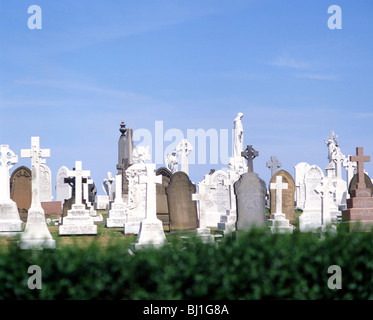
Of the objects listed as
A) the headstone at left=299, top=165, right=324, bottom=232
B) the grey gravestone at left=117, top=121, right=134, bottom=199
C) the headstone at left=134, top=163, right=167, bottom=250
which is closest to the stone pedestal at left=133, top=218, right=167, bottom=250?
the headstone at left=134, top=163, right=167, bottom=250

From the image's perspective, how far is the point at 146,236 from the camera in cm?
1336

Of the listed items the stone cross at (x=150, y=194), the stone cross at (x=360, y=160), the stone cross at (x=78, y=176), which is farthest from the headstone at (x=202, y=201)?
the stone cross at (x=360, y=160)

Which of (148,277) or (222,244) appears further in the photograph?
(222,244)

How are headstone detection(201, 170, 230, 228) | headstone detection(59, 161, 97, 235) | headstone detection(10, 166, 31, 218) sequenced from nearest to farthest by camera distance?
1. headstone detection(59, 161, 97, 235)
2. headstone detection(10, 166, 31, 218)
3. headstone detection(201, 170, 230, 228)

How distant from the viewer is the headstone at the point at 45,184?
2978 cm

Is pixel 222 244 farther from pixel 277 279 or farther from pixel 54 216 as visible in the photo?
pixel 54 216

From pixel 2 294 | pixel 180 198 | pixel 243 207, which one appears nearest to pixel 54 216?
pixel 180 198

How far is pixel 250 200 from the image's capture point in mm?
16547

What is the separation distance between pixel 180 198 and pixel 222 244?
1072 cm

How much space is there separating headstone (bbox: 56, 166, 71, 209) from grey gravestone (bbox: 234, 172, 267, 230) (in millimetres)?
17202

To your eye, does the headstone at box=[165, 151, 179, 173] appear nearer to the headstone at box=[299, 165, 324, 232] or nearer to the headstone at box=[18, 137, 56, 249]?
the headstone at box=[299, 165, 324, 232]

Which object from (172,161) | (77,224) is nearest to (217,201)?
(172,161)

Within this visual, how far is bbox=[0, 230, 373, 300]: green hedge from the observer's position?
6875 millimetres
